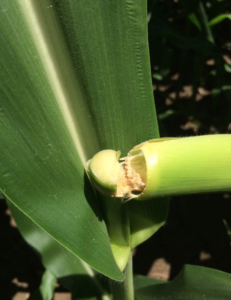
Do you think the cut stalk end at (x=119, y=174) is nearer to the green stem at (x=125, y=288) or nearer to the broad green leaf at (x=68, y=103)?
the broad green leaf at (x=68, y=103)

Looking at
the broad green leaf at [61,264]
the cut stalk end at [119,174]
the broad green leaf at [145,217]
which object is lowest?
the broad green leaf at [61,264]

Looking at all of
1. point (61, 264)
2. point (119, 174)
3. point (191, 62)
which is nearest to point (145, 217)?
point (119, 174)

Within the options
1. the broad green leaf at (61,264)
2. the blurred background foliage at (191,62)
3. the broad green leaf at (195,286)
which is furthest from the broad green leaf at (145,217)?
the blurred background foliage at (191,62)

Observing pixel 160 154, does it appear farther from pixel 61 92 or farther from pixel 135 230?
pixel 135 230

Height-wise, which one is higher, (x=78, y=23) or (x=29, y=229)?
(x=78, y=23)

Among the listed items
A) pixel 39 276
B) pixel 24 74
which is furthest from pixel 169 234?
pixel 24 74

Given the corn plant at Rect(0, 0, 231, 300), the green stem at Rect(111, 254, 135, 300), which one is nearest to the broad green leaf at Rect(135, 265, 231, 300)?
the green stem at Rect(111, 254, 135, 300)
